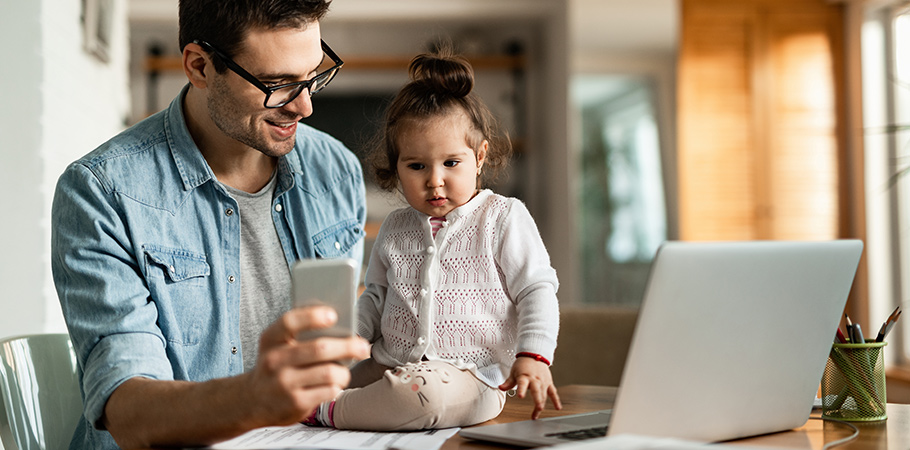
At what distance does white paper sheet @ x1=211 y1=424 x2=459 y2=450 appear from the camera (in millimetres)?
884

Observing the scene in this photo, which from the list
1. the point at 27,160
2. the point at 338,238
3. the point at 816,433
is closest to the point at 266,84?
the point at 338,238

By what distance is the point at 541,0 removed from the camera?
4891 mm

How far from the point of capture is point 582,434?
0.92m

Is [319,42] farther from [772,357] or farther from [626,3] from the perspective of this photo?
[626,3]

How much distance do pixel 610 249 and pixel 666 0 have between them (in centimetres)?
143

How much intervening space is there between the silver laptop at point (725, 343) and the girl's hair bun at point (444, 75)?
53cm

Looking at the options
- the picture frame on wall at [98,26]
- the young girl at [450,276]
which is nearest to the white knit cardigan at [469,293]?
the young girl at [450,276]

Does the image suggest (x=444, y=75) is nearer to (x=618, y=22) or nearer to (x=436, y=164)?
(x=436, y=164)

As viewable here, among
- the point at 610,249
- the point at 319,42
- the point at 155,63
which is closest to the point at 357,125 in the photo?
the point at 155,63

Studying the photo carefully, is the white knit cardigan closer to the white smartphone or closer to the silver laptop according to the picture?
the silver laptop

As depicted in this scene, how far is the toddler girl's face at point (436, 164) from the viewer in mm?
1196

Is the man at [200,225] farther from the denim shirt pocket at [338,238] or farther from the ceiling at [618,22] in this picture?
the ceiling at [618,22]

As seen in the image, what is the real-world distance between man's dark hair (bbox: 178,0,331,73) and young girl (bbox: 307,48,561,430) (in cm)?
20

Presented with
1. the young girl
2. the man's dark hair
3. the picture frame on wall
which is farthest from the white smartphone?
the picture frame on wall
